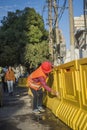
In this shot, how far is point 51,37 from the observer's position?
34.1 meters

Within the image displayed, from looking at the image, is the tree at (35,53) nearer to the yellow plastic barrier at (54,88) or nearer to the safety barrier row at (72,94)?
the yellow plastic barrier at (54,88)

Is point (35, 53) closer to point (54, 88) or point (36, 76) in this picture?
point (54, 88)

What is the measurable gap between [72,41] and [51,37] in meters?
16.9

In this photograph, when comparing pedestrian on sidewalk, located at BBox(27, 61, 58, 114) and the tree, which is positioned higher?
the tree

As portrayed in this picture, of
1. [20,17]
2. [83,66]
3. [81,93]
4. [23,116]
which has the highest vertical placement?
[20,17]

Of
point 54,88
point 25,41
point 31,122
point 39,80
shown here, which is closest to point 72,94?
point 31,122

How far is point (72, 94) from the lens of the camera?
8383 mm

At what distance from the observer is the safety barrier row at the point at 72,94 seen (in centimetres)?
720

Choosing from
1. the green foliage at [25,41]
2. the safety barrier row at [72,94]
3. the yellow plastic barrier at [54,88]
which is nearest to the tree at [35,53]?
the green foliage at [25,41]

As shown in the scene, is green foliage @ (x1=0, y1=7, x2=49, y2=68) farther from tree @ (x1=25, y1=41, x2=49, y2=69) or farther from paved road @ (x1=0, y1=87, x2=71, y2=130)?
paved road @ (x1=0, y1=87, x2=71, y2=130)

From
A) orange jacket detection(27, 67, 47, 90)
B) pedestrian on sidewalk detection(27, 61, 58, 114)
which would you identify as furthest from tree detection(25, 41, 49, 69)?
orange jacket detection(27, 67, 47, 90)

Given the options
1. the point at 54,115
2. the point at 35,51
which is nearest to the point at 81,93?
the point at 54,115

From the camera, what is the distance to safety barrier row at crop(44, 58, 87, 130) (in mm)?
7203

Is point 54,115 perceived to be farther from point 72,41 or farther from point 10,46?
point 10,46
